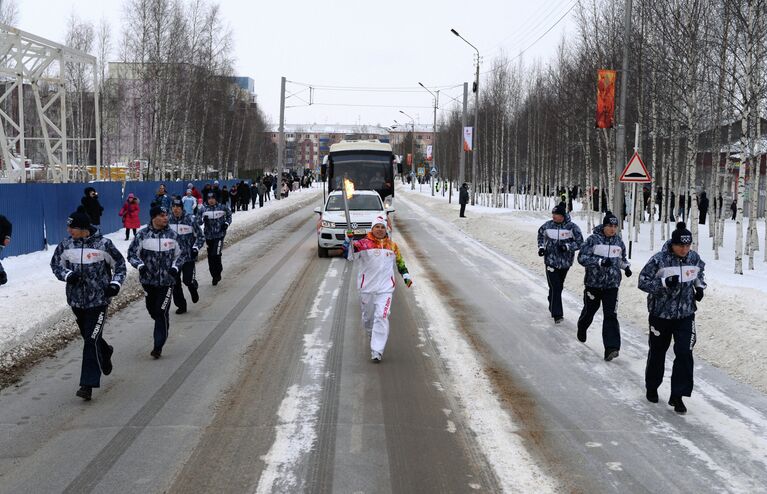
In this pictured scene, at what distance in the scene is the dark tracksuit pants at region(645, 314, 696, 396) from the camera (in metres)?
7.28

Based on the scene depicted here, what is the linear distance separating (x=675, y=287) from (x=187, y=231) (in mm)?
7893

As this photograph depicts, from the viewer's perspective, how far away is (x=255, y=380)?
8.11 metres

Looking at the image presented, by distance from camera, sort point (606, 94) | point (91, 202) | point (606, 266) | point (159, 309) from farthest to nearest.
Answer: point (91, 202) < point (606, 94) < point (606, 266) < point (159, 309)

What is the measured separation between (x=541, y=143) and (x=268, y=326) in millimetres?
44781

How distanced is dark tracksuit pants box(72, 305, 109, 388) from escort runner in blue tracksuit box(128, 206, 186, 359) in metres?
1.41

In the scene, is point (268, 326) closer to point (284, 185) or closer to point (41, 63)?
point (41, 63)

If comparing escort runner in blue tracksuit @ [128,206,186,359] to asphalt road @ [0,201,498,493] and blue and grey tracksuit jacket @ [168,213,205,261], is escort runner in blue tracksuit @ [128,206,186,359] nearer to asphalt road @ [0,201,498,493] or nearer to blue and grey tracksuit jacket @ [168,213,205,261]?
asphalt road @ [0,201,498,493]

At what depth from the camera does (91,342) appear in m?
7.54

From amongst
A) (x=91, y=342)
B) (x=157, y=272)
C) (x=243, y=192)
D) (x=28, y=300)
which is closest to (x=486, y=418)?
(x=91, y=342)

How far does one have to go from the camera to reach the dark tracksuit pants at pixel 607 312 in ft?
30.5

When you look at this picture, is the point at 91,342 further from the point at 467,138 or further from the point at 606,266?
the point at 467,138

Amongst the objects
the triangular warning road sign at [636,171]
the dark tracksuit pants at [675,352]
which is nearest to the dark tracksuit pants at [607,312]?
the dark tracksuit pants at [675,352]

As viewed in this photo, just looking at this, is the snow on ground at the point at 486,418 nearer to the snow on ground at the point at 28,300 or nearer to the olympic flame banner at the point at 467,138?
the snow on ground at the point at 28,300

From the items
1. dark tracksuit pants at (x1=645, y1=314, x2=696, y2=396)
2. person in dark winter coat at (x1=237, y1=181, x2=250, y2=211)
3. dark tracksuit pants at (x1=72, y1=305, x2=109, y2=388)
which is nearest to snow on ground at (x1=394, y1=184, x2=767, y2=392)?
dark tracksuit pants at (x1=645, y1=314, x2=696, y2=396)
